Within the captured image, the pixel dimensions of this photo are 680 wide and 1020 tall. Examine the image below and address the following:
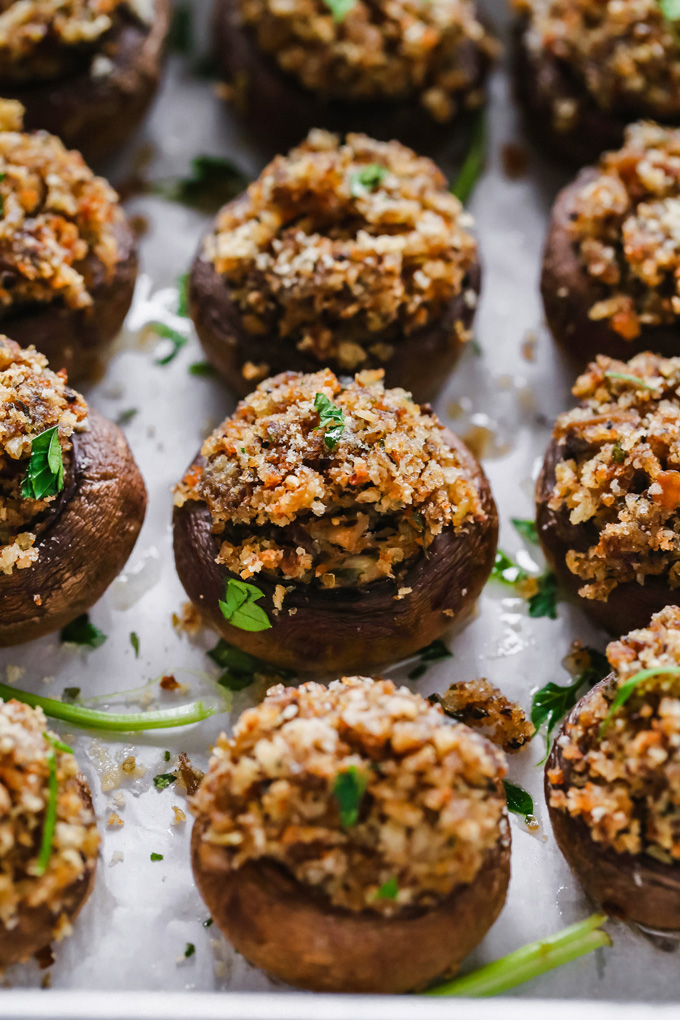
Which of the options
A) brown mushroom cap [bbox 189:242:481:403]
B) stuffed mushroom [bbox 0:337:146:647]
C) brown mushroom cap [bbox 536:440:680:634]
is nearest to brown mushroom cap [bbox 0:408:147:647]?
stuffed mushroom [bbox 0:337:146:647]

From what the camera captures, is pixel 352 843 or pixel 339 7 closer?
pixel 352 843

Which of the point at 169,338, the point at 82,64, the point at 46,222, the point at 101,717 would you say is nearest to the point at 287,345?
the point at 169,338

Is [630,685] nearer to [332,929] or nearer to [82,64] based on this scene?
[332,929]

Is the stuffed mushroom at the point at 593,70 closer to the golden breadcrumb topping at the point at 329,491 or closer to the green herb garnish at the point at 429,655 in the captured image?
the golden breadcrumb topping at the point at 329,491

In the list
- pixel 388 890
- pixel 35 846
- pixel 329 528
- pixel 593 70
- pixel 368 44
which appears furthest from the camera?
pixel 593 70

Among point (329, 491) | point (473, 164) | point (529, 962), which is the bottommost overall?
point (529, 962)

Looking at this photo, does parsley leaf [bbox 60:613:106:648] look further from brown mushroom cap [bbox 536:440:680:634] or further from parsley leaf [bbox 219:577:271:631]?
brown mushroom cap [bbox 536:440:680:634]

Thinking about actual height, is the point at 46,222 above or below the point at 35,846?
above
